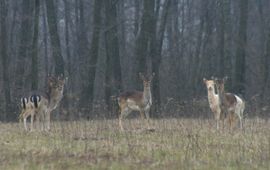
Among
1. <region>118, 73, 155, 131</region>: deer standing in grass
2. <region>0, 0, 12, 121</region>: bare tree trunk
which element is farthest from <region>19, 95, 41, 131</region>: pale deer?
<region>0, 0, 12, 121</region>: bare tree trunk

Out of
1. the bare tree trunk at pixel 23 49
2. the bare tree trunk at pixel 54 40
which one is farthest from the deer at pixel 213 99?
the bare tree trunk at pixel 23 49

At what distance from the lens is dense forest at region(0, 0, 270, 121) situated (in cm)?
3048

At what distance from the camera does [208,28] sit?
4222 cm

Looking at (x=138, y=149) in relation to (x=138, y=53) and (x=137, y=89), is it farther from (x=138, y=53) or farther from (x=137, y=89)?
(x=137, y=89)

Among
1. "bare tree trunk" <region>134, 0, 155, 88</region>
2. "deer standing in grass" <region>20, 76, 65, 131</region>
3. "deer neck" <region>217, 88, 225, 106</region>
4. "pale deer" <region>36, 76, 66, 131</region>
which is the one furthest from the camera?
"bare tree trunk" <region>134, 0, 155, 88</region>

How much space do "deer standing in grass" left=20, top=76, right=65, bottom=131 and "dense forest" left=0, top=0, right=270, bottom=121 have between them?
3.37 meters

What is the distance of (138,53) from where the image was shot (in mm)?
30719

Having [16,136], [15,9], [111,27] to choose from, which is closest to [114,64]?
[111,27]

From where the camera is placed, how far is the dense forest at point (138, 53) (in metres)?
30.5

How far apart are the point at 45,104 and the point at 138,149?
682cm

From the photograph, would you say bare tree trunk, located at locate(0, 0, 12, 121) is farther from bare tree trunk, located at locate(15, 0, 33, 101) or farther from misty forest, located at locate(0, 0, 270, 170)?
bare tree trunk, located at locate(15, 0, 33, 101)

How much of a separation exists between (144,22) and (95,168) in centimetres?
1950

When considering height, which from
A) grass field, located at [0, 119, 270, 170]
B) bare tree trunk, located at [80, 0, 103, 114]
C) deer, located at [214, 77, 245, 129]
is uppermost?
bare tree trunk, located at [80, 0, 103, 114]

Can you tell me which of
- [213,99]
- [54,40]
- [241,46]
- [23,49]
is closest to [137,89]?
[54,40]
